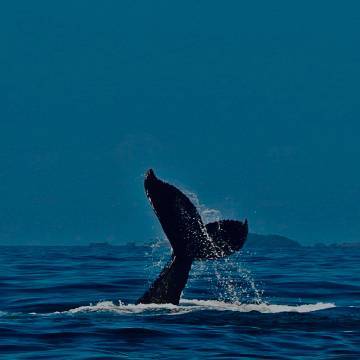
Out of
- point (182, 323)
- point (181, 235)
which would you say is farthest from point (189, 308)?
point (182, 323)

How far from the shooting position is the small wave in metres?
14.7

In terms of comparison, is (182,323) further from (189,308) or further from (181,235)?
(189,308)

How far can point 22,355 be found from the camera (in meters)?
11.4

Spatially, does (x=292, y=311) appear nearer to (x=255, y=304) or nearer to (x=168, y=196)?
(x=255, y=304)

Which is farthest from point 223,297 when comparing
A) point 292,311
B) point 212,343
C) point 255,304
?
point 212,343

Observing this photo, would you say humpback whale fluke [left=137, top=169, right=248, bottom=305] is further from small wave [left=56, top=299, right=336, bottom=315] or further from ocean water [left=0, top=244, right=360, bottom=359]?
ocean water [left=0, top=244, right=360, bottom=359]

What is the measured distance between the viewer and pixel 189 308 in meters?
15.3

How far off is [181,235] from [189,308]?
4.74ft

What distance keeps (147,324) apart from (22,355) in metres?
2.45

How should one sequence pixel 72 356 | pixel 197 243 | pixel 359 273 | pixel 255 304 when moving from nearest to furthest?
pixel 72 356 < pixel 197 243 < pixel 255 304 < pixel 359 273

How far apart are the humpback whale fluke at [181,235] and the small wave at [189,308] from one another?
176 mm

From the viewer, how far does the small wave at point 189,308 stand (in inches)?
579

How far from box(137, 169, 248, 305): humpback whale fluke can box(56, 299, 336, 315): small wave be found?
0.18 meters

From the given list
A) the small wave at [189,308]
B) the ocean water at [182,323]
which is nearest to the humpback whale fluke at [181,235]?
the small wave at [189,308]
